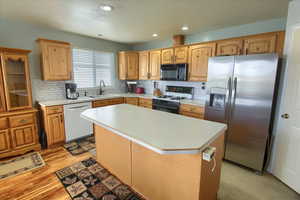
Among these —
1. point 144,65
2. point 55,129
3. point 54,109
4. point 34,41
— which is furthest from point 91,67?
point 55,129

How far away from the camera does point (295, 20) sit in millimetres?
2000

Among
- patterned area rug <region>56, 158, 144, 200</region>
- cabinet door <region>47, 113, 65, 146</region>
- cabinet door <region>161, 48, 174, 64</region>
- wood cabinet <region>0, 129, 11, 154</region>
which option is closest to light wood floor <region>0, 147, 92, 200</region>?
patterned area rug <region>56, 158, 144, 200</region>

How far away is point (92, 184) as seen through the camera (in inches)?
81.3

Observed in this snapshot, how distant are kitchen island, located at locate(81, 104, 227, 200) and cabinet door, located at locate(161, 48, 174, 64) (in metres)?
2.20

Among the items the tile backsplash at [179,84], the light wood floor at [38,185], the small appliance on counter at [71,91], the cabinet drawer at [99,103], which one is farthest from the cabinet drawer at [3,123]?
the tile backsplash at [179,84]

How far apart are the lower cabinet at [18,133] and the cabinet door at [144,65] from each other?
2802 mm

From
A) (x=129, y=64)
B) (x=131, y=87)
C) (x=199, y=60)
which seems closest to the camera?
(x=199, y=60)

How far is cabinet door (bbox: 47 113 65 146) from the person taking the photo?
300 centimetres

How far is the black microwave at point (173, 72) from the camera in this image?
3.54 m

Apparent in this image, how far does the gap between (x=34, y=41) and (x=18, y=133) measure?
75.7 inches

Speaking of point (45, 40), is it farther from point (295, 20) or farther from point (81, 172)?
point (295, 20)

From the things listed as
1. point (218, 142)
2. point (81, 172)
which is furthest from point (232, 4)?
point (81, 172)

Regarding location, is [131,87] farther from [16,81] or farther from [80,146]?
[16,81]

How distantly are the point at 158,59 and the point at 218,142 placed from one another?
2.97 metres
